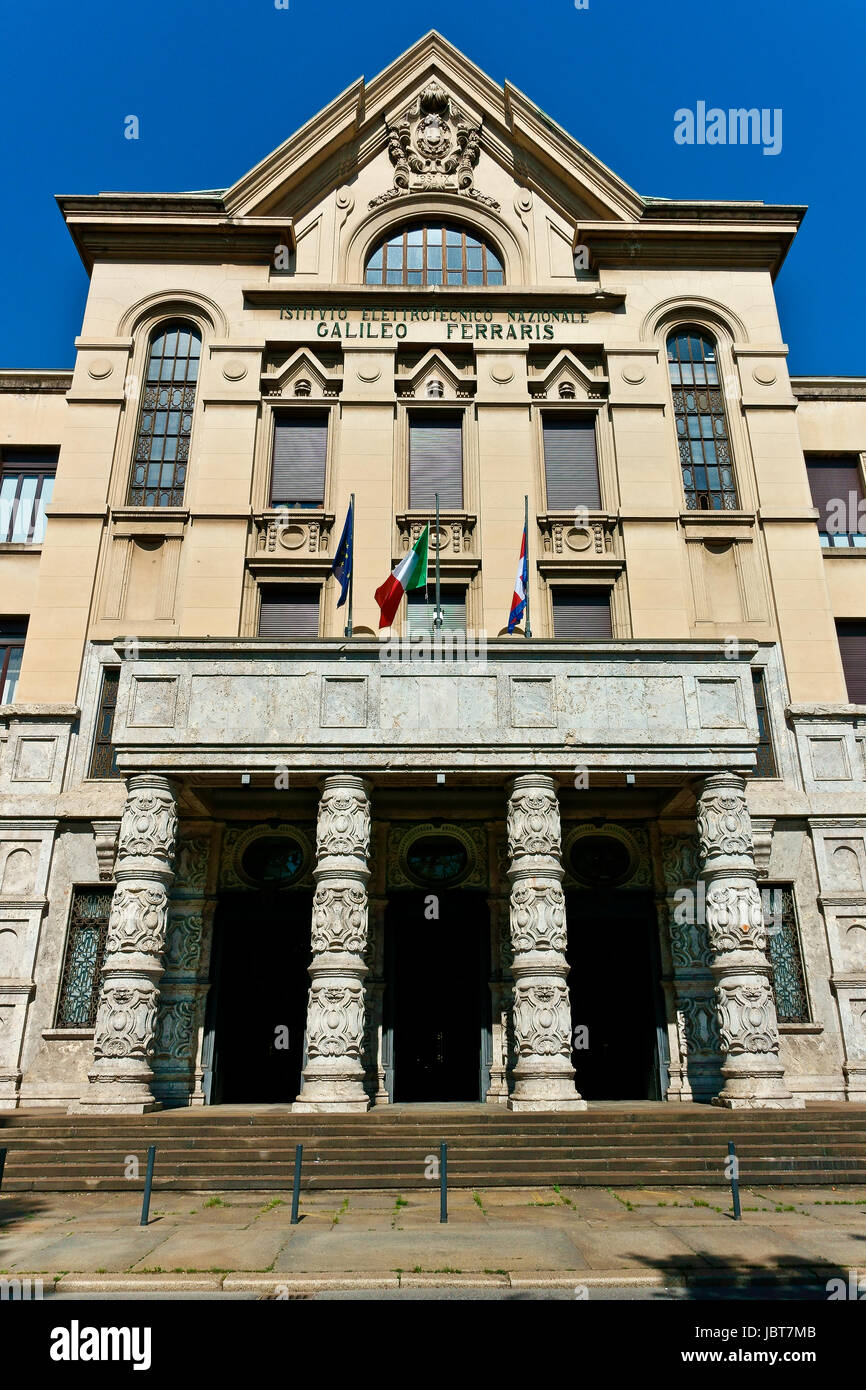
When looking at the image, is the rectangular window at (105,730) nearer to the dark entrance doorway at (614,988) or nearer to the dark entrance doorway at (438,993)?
the dark entrance doorway at (438,993)

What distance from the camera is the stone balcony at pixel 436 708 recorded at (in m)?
16.5

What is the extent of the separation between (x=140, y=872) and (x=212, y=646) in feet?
14.2

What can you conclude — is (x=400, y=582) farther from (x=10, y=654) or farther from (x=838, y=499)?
(x=838, y=499)

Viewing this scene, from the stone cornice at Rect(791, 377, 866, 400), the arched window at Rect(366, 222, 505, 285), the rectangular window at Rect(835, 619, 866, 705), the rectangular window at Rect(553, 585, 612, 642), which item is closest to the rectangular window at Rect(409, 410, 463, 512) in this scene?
the rectangular window at Rect(553, 585, 612, 642)

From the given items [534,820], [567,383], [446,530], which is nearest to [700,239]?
[567,383]

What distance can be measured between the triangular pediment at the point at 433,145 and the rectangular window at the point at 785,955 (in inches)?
726

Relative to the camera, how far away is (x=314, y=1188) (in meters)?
12.5

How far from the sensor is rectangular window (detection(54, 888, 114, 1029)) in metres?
18.0

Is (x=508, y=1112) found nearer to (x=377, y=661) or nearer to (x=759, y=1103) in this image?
(x=759, y=1103)

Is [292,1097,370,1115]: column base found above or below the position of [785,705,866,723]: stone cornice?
below

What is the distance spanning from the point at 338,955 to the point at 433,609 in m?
9.18

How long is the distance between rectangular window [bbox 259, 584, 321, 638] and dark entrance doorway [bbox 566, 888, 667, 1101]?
873 cm

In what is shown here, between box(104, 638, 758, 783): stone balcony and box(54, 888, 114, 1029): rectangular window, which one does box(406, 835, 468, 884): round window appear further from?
box(54, 888, 114, 1029): rectangular window

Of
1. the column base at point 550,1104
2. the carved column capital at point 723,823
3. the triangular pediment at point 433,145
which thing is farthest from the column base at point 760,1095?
the triangular pediment at point 433,145
